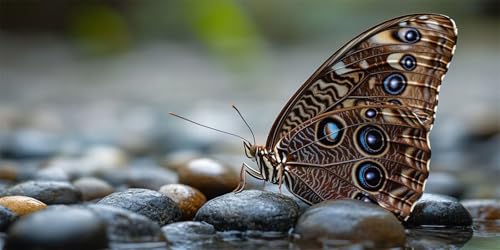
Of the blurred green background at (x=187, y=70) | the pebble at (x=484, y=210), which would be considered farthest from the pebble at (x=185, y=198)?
the blurred green background at (x=187, y=70)

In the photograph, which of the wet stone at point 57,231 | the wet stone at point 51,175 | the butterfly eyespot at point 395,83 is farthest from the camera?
the wet stone at point 51,175

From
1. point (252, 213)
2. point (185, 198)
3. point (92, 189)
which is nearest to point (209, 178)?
point (185, 198)

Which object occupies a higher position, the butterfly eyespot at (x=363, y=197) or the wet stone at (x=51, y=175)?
the wet stone at (x=51, y=175)

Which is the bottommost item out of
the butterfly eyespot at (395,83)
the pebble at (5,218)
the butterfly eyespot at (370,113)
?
the pebble at (5,218)

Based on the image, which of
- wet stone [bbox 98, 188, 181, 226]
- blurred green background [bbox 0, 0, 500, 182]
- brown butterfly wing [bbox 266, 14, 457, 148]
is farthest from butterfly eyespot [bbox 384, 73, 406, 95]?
blurred green background [bbox 0, 0, 500, 182]

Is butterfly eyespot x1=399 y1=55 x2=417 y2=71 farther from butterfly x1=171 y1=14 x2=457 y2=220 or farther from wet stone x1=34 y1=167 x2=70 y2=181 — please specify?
wet stone x1=34 y1=167 x2=70 y2=181

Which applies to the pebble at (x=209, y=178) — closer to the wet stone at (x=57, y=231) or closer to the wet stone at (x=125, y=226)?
the wet stone at (x=125, y=226)
